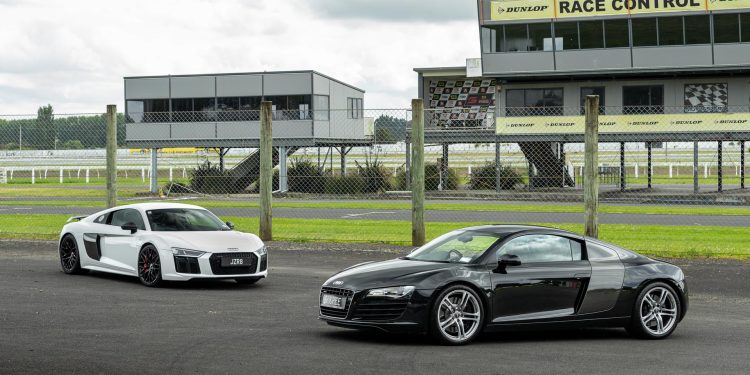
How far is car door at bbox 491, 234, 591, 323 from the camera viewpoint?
390 inches

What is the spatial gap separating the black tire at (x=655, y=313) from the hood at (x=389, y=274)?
1.91 metres

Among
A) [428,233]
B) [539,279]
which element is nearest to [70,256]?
[539,279]

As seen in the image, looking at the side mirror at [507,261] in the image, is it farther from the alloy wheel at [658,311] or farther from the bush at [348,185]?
the bush at [348,185]

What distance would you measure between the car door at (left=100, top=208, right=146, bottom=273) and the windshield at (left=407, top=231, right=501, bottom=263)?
5.01 metres

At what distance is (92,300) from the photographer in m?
12.5

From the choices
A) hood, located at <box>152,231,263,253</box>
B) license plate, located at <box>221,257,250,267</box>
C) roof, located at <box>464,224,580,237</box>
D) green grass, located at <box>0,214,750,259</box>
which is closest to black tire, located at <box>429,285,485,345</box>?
roof, located at <box>464,224,580,237</box>

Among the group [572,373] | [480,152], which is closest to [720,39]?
[480,152]

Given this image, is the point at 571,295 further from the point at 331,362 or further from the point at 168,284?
the point at 168,284

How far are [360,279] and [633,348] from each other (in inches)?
101

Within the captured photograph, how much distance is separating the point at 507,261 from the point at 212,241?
5241 millimetres

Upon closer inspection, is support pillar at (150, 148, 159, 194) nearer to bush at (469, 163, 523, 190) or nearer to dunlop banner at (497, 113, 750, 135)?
bush at (469, 163, 523, 190)

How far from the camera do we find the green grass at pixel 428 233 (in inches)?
755

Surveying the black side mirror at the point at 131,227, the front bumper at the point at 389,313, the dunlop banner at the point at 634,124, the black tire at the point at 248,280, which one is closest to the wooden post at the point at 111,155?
the black side mirror at the point at 131,227

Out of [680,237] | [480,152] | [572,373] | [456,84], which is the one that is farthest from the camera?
[480,152]
